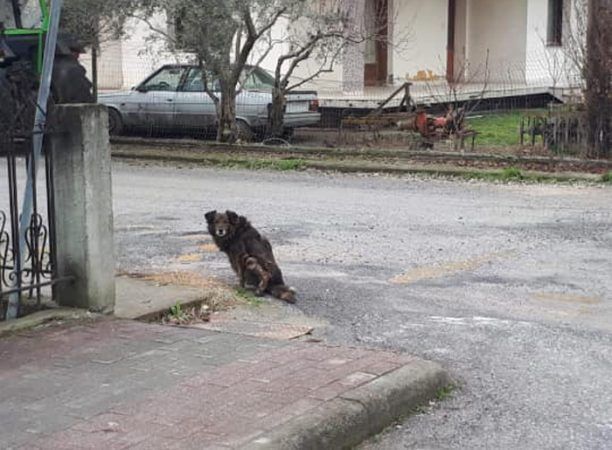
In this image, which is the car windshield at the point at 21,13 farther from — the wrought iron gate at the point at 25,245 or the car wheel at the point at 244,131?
the wrought iron gate at the point at 25,245

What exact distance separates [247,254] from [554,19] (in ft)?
88.6

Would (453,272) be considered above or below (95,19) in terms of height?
below

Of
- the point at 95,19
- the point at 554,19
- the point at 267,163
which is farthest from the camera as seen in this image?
the point at 554,19

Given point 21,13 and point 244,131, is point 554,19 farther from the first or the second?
point 21,13

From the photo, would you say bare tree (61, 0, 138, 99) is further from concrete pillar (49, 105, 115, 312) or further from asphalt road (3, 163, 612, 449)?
concrete pillar (49, 105, 115, 312)

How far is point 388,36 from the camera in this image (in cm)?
2720

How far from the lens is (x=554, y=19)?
32.3 metres

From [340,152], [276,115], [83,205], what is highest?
[276,115]

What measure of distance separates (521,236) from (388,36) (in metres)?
17.7

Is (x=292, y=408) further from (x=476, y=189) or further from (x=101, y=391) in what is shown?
(x=476, y=189)

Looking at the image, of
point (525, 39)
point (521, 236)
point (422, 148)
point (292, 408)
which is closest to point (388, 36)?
point (525, 39)

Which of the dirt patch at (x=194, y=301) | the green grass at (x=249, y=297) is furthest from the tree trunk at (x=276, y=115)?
the green grass at (x=249, y=297)

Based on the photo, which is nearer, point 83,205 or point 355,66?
point 83,205

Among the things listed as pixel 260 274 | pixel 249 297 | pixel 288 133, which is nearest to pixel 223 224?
pixel 260 274
